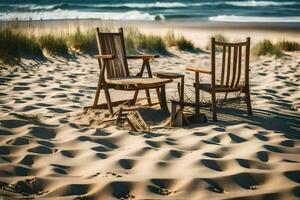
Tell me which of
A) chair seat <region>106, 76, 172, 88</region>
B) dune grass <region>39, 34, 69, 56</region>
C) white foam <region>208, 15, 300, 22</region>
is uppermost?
white foam <region>208, 15, 300, 22</region>

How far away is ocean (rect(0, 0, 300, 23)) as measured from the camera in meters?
25.4

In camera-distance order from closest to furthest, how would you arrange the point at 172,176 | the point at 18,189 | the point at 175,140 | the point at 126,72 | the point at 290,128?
the point at 18,189 < the point at 172,176 < the point at 175,140 < the point at 290,128 < the point at 126,72

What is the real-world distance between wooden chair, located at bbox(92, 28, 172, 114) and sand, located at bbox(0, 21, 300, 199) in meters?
0.31

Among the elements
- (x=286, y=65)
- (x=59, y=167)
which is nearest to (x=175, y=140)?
(x=59, y=167)

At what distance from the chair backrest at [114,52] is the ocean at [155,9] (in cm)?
1854

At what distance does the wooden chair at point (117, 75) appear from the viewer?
4660 millimetres

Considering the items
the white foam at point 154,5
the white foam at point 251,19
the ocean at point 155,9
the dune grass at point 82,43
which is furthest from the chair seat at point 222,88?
the white foam at point 154,5

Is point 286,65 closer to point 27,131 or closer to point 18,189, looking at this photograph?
point 27,131

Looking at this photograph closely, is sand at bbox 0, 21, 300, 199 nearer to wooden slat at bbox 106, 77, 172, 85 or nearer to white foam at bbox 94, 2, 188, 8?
wooden slat at bbox 106, 77, 172, 85

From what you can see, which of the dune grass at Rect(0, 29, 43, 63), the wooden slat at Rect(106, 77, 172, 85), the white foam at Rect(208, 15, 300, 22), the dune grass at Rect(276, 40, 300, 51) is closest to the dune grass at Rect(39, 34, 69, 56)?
the dune grass at Rect(0, 29, 43, 63)

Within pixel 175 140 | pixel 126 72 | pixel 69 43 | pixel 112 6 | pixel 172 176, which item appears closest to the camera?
pixel 172 176

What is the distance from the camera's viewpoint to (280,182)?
295 cm

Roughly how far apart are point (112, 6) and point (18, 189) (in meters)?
31.1

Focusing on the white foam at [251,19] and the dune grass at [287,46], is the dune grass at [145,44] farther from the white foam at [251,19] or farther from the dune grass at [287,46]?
the white foam at [251,19]
